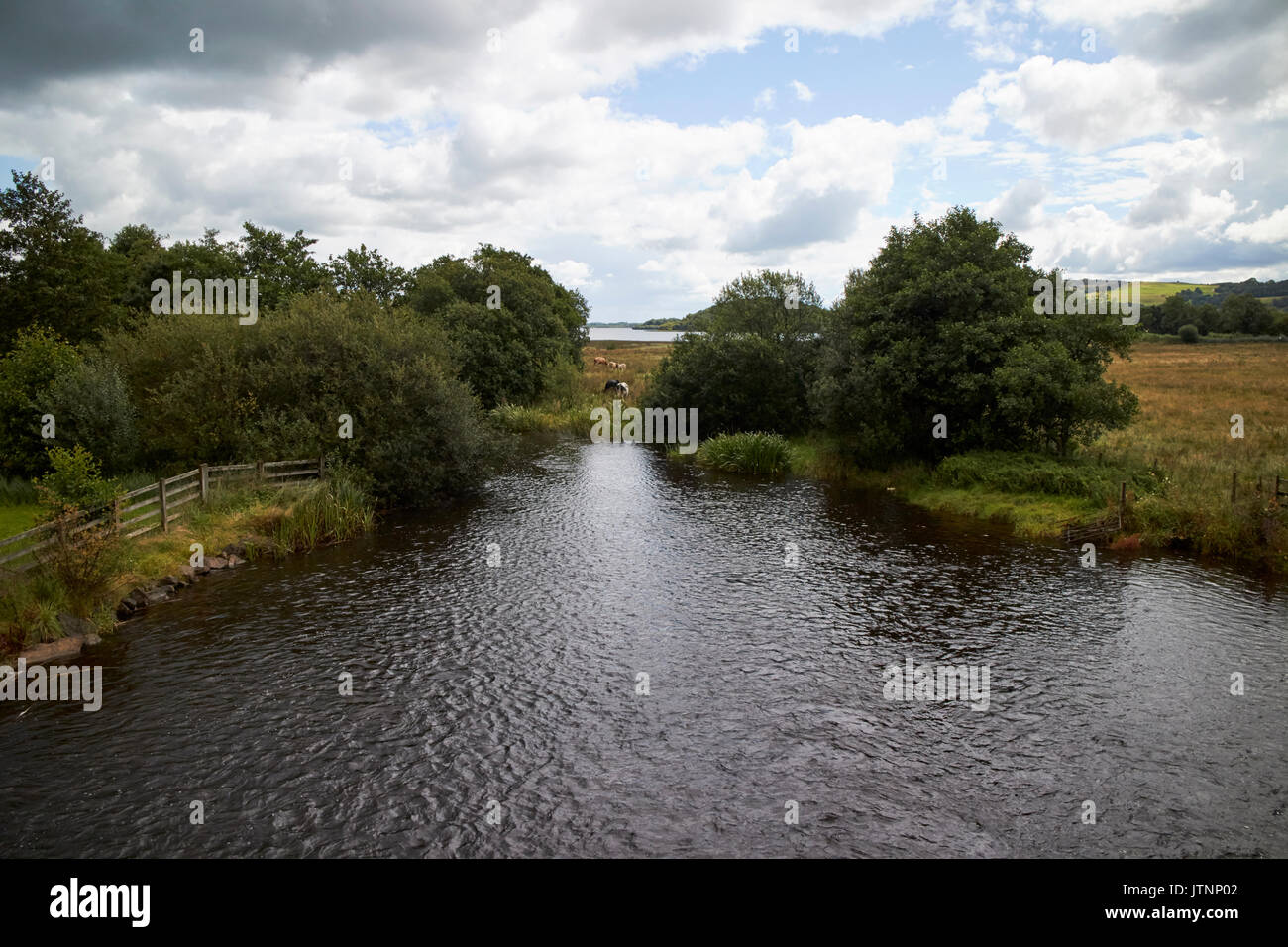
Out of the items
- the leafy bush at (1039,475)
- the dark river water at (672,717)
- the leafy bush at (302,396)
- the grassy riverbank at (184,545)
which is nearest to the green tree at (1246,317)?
the leafy bush at (1039,475)

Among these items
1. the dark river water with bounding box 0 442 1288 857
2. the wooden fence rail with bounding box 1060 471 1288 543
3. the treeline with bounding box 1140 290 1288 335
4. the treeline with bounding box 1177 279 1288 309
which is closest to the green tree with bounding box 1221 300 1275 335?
the treeline with bounding box 1140 290 1288 335

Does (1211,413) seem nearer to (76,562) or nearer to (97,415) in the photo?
(76,562)

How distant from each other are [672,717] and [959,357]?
74.1 feet

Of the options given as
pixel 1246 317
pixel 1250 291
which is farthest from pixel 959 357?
pixel 1250 291

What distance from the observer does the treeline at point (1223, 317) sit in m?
105

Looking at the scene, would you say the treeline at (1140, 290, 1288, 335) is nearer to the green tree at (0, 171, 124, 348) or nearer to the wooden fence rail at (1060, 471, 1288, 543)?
the wooden fence rail at (1060, 471, 1288, 543)

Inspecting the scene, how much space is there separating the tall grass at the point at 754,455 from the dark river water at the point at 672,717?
1668cm

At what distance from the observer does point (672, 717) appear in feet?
43.0

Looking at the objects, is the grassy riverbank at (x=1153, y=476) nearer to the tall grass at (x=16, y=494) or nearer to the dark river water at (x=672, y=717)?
the dark river water at (x=672, y=717)

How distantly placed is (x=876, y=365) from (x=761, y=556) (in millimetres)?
12739

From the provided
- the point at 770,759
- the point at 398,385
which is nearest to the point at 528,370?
the point at 398,385

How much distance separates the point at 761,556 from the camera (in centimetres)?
2339
